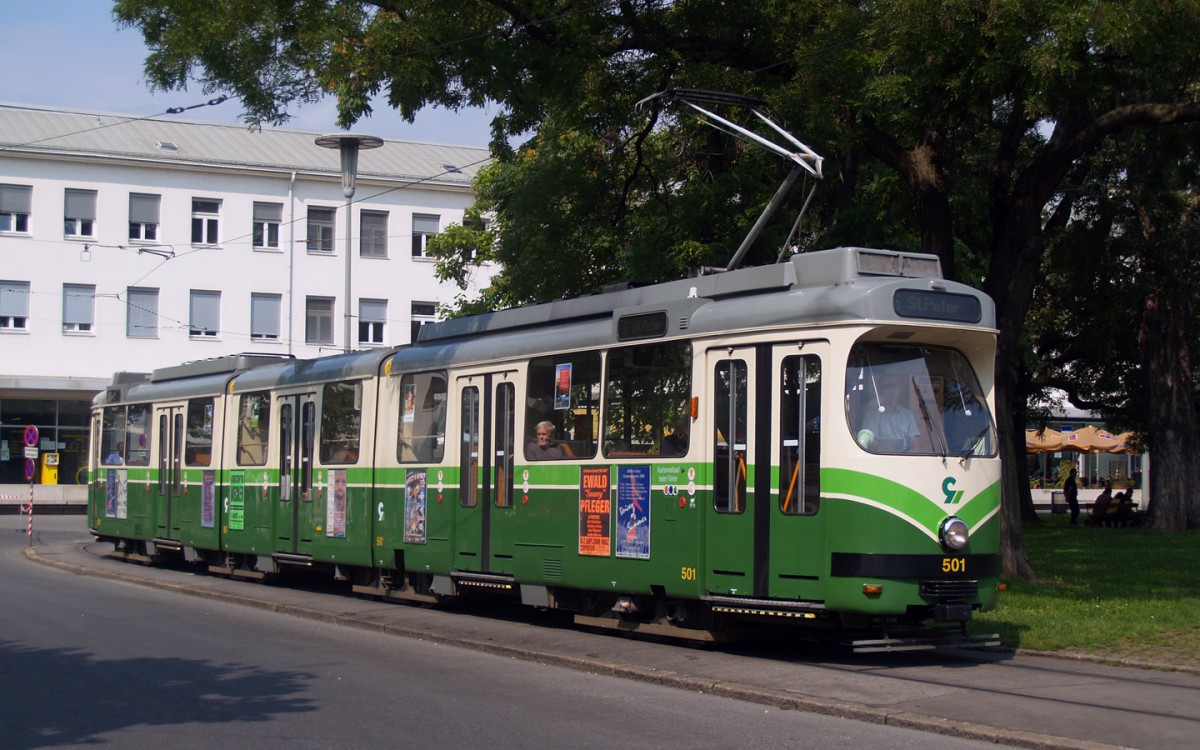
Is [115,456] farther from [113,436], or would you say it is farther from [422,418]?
[422,418]

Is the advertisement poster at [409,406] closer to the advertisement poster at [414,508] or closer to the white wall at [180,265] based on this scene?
the advertisement poster at [414,508]

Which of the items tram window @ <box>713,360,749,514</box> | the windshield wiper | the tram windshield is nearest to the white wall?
tram window @ <box>713,360,749,514</box>

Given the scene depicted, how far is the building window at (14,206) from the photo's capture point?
4816cm

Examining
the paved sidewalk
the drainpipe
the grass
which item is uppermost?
the drainpipe

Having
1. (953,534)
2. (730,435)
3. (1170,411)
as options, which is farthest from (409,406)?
(1170,411)

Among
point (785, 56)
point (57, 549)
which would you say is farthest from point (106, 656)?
point (57, 549)

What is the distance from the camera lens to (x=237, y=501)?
73.3 ft

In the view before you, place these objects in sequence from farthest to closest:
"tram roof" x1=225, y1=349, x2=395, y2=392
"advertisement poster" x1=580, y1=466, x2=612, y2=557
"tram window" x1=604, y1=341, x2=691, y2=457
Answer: "tram roof" x1=225, y1=349, x2=395, y2=392 → "advertisement poster" x1=580, y1=466, x2=612, y2=557 → "tram window" x1=604, y1=341, x2=691, y2=457

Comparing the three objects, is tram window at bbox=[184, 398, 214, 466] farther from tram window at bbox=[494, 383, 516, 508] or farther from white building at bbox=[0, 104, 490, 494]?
white building at bbox=[0, 104, 490, 494]

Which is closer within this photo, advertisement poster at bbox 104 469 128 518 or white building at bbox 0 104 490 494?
advertisement poster at bbox 104 469 128 518

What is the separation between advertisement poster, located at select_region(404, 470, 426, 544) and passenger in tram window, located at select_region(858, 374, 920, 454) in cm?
696

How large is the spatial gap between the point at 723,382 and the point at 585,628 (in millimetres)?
3854

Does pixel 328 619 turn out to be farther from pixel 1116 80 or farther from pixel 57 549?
pixel 57 549

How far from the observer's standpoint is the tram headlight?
38.4ft
